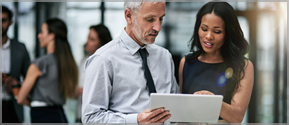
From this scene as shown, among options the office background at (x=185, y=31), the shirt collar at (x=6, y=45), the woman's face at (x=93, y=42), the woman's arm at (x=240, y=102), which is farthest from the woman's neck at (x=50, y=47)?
the woman's arm at (x=240, y=102)

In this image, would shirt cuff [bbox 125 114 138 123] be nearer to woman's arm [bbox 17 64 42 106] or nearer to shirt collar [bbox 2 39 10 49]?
woman's arm [bbox 17 64 42 106]

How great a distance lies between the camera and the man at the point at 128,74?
1.65 metres

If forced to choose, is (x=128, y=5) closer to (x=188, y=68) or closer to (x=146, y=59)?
(x=146, y=59)

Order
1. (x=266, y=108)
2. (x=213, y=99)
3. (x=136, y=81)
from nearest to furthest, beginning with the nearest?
(x=213, y=99), (x=136, y=81), (x=266, y=108)

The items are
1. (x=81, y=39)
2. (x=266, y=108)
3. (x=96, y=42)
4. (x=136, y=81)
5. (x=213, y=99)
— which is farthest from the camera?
(x=81, y=39)

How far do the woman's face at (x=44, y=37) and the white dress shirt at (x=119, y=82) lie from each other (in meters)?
1.65

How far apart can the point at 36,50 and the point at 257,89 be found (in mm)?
2521

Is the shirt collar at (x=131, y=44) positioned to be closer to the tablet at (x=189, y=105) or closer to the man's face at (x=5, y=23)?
the tablet at (x=189, y=105)

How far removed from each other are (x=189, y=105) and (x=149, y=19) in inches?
22.3

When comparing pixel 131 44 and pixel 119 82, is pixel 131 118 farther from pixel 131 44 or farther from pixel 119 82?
pixel 131 44

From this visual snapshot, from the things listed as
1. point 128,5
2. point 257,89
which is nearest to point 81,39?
point 128,5

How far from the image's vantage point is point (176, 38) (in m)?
2.69

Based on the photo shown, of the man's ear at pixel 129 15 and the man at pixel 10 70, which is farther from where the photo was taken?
the man at pixel 10 70

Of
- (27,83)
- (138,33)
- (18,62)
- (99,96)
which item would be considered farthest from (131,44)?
(18,62)
